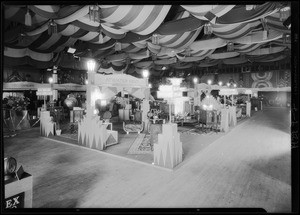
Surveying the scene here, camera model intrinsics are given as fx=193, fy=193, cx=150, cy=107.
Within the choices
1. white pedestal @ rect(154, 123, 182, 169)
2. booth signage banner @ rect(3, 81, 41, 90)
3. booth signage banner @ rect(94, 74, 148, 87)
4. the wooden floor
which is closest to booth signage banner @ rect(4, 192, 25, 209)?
the wooden floor

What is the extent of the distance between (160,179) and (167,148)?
77 cm

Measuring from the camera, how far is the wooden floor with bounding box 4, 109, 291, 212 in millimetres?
2992

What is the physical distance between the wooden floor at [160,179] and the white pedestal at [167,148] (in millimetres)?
229

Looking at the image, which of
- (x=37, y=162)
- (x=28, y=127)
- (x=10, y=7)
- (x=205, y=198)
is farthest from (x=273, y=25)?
(x=28, y=127)

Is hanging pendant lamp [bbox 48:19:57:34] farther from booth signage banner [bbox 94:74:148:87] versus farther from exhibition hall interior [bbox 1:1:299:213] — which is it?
booth signage banner [bbox 94:74:148:87]

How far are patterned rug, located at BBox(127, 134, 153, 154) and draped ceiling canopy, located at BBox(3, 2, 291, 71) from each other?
11.7 feet

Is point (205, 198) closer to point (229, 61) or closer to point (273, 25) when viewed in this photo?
point (273, 25)

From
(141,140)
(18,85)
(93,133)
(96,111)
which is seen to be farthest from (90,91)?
(18,85)

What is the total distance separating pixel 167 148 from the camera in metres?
4.33

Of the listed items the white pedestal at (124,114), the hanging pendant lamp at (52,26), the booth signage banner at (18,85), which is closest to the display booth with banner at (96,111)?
the hanging pendant lamp at (52,26)

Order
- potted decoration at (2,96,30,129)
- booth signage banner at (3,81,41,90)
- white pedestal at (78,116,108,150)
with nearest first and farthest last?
1. white pedestal at (78,116,108,150)
2. potted decoration at (2,96,30,129)
3. booth signage banner at (3,81,41,90)

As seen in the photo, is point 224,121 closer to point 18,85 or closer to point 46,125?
point 46,125

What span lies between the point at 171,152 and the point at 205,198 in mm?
1385

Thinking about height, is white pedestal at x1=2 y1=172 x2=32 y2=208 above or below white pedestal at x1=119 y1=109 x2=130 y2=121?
below
